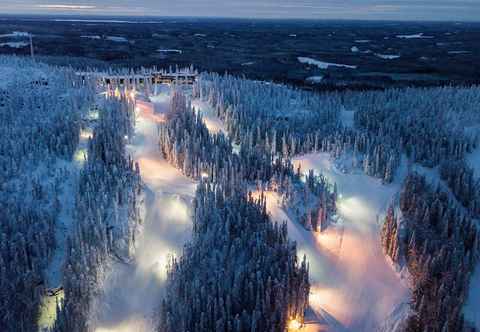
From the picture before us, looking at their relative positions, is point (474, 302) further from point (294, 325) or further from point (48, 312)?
point (48, 312)

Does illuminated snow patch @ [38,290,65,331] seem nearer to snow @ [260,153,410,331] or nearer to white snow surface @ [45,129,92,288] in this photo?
white snow surface @ [45,129,92,288]

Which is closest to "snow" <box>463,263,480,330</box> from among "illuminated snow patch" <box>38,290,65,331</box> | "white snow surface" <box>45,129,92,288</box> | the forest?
the forest

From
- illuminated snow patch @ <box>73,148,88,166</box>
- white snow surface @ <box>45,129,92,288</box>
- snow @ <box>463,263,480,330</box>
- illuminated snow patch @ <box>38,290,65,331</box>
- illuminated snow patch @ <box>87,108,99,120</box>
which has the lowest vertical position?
snow @ <box>463,263,480,330</box>

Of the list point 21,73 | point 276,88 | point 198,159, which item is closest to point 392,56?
point 276,88

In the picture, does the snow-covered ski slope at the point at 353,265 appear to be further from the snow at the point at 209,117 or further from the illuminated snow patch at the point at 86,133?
the illuminated snow patch at the point at 86,133

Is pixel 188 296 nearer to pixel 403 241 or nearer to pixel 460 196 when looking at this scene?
pixel 403 241
